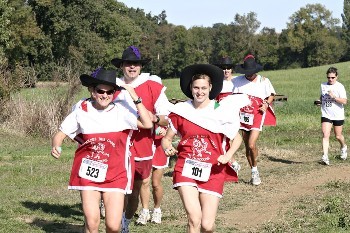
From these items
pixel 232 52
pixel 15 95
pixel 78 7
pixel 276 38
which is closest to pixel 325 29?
pixel 276 38

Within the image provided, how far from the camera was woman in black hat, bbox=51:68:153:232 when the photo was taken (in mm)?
6914

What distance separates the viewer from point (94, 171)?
6.92 m

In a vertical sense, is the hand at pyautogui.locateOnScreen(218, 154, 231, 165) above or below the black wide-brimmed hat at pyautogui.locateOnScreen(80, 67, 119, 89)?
below

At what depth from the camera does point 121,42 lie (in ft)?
269

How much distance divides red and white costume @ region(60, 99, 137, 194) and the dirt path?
9.70 ft

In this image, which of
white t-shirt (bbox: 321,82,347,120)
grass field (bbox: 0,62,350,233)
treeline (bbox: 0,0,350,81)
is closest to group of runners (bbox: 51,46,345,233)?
grass field (bbox: 0,62,350,233)

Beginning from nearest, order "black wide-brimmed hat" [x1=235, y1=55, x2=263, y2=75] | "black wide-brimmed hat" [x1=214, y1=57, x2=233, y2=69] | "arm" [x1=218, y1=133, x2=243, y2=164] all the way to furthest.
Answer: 1. "arm" [x1=218, y1=133, x2=243, y2=164]
2. "black wide-brimmed hat" [x1=214, y1=57, x2=233, y2=69]
3. "black wide-brimmed hat" [x1=235, y1=55, x2=263, y2=75]

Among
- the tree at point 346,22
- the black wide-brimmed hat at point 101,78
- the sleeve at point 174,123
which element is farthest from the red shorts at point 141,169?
the tree at point 346,22

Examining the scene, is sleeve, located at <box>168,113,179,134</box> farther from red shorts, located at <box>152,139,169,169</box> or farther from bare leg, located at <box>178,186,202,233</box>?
red shorts, located at <box>152,139,169,169</box>

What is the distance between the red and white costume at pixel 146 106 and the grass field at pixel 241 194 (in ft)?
3.43

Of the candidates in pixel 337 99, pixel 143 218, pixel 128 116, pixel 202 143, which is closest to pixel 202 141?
pixel 202 143

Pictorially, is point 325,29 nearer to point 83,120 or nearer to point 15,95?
point 15,95

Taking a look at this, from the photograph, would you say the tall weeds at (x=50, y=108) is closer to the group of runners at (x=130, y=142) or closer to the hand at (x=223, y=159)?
the group of runners at (x=130, y=142)

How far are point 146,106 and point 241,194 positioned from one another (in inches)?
153
